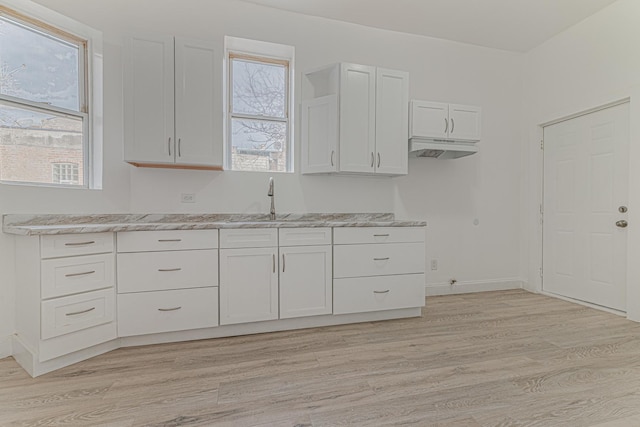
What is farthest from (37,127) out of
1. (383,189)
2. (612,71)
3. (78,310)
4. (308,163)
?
(612,71)

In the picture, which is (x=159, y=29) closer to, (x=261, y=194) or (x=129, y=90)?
(x=129, y=90)

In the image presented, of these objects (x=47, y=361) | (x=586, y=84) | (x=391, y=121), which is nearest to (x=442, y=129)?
(x=391, y=121)

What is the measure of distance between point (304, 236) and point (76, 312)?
1645 mm

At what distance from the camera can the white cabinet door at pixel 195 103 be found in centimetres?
267

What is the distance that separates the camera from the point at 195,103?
272cm

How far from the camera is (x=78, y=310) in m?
2.08

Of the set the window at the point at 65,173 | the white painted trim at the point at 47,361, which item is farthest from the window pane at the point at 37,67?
the white painted trim at the point at 47,361

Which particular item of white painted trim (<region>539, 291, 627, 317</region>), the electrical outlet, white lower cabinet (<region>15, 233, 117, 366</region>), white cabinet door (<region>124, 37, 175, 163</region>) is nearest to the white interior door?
white painted trim (<region>539, 291, 627, 317</region>)

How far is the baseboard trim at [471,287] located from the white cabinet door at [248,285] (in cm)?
204

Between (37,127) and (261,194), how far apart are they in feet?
5.95

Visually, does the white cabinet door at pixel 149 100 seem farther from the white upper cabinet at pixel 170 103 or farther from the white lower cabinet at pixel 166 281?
the white lower cabinet at pixel 166 281

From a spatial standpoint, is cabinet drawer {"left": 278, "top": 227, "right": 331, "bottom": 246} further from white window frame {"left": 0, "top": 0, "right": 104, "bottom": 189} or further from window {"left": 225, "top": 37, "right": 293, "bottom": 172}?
white window frame {"left": 0, "top": 0, "right": 104, "bottom": 189}

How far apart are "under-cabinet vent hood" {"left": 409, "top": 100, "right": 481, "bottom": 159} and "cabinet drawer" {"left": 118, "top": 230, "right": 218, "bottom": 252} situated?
223cm

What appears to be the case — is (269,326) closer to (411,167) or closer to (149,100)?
(149,100)
